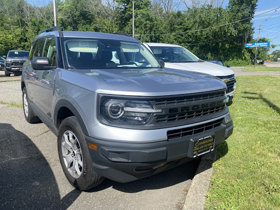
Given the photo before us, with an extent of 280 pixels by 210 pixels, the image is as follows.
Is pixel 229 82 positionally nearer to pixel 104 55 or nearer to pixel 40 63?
pixel 104 55

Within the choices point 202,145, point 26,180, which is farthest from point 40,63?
point 202,145

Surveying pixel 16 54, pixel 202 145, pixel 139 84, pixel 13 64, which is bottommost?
pixel 13 64

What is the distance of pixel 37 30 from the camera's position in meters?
50.6

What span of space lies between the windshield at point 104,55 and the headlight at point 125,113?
1180 mm

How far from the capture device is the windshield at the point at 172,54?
725cm

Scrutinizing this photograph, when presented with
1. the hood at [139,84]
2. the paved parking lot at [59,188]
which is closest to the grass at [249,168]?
the paved parking lot at [59,188]

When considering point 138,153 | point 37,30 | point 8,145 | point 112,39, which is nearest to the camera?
point 138,153

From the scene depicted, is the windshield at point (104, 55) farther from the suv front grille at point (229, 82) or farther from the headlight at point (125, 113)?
the suv front grille at point (229, 82)

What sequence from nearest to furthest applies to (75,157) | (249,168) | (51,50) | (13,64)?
(75,157) → (249,168) → (51,50) → (13,64)

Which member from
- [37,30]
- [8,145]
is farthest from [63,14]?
[8,145]

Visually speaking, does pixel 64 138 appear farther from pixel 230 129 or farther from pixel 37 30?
pixel 37 30

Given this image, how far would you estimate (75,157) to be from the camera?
2.85 metres

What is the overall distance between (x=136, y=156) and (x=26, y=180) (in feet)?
5.82

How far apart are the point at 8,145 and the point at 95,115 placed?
2.74 metres
